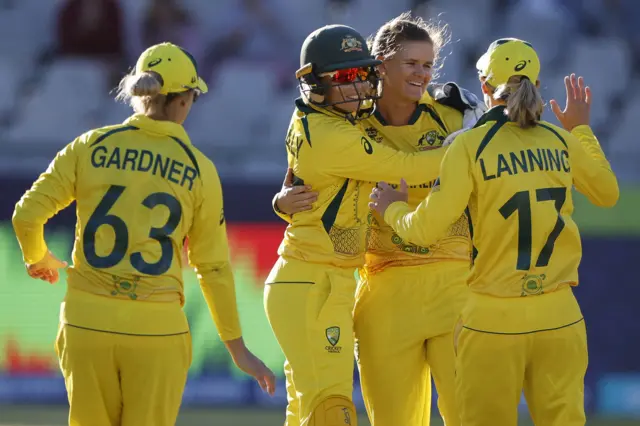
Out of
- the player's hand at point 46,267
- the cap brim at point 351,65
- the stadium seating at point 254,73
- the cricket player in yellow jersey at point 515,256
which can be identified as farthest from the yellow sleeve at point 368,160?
the stadium seating at point 254,73

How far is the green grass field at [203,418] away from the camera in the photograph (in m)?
7.81

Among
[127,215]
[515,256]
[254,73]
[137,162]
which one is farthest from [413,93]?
[254,73]

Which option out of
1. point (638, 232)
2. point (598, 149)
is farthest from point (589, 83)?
point (598, 149)

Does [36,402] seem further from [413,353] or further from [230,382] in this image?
[413,353]

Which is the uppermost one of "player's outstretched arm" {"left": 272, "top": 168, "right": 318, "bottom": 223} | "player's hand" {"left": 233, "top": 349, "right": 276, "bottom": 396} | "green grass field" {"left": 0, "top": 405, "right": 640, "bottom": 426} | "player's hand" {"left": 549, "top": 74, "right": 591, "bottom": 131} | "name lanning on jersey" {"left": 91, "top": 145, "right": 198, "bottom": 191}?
A: "player's hand" {"left": 549, "top": 74, "right": 591, "bottom": 131}

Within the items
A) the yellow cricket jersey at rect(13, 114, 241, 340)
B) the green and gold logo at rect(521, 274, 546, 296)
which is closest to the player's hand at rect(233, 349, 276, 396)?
the yellow cricket jersey at rect(13, 114, 241, 340)

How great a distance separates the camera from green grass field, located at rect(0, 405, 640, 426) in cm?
781

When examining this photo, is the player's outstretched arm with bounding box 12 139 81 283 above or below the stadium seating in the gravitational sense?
below

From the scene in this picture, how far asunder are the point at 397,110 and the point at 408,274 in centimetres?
73

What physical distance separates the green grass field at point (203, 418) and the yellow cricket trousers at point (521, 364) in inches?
154

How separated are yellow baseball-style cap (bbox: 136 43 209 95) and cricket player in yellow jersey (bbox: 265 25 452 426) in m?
0.57

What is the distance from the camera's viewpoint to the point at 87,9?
10.5 m

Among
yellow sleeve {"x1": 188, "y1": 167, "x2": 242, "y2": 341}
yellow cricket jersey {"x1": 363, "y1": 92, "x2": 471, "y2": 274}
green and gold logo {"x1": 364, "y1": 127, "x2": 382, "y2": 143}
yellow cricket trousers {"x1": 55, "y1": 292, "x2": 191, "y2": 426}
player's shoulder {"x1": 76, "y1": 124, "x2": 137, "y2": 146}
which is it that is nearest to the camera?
yellow cricket trousers {"x1": 55, "y1": 292, "x2": 191, "y2": 426}

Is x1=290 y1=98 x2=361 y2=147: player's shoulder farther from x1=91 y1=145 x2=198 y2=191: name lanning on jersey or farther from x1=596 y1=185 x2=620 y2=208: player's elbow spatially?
x1=596 y1=185 x2=620 y2=208: player's elbow
